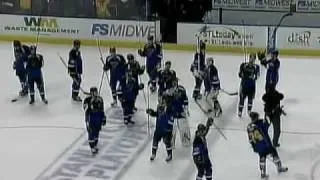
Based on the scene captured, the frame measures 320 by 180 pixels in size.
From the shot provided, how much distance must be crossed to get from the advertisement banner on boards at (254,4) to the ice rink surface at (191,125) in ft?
8.61

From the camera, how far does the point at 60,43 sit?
19.0 metres

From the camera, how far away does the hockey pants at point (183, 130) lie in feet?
40.2

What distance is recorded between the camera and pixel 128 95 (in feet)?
42.8

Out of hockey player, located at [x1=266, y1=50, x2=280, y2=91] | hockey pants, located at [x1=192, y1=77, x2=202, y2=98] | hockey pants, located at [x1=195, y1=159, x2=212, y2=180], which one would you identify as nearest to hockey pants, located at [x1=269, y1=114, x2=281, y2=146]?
hockey player, located at [x1=266, y1=50, x2=280, y2=91]

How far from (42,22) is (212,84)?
6775mm

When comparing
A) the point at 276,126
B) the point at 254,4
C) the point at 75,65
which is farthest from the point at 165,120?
the point at 254,4

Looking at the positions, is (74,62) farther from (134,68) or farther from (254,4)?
(254,4)

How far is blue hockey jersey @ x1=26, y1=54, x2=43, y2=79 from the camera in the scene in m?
14.0

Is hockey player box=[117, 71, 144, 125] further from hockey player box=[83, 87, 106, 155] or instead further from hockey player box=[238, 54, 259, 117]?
hockey player box=[238, 54, 259, 117]

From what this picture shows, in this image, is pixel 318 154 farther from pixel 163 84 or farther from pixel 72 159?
pixel 72 159

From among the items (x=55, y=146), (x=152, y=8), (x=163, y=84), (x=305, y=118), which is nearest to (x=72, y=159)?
(x=55, y=146)

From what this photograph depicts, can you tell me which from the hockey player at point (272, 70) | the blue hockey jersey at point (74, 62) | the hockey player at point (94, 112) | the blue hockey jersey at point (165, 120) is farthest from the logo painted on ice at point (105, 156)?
the hockey player at point (272, 70)

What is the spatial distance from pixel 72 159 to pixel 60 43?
739 centimetres

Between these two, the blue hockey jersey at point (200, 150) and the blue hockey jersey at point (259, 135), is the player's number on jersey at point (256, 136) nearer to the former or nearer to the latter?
the blue hockey jersey at point (259, 135)
